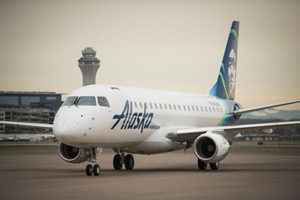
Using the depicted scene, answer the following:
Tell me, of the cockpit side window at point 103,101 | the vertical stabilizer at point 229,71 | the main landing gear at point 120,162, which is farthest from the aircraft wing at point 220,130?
the vertical stabilizer at point 229,71

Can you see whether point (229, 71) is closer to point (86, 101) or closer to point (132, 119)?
point (132, 119)

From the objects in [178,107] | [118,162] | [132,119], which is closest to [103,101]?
[132,119]

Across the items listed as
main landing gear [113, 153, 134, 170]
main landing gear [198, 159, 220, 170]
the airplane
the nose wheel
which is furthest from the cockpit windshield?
main landing gear [198, 159, 220, 170]

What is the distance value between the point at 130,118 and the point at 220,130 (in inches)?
183

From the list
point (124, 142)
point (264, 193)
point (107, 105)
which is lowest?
point (264, 193)

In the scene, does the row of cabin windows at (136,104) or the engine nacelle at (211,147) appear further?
the engine nacelle at (211,147)

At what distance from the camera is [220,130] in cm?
2681

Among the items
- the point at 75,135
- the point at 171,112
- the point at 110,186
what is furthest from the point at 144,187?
the point at 171,112

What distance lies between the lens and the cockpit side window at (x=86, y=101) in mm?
22984

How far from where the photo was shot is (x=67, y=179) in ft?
67.6

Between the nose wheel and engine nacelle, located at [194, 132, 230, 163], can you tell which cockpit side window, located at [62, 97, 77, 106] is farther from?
engine nacelle, located at [194, 132, 230, 163]

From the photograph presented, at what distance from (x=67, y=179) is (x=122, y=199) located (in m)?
6.86

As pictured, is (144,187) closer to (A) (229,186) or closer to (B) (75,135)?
(A) (229,186)

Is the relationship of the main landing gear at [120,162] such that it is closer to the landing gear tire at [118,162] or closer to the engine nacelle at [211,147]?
the landing gear tire at [118,162]
